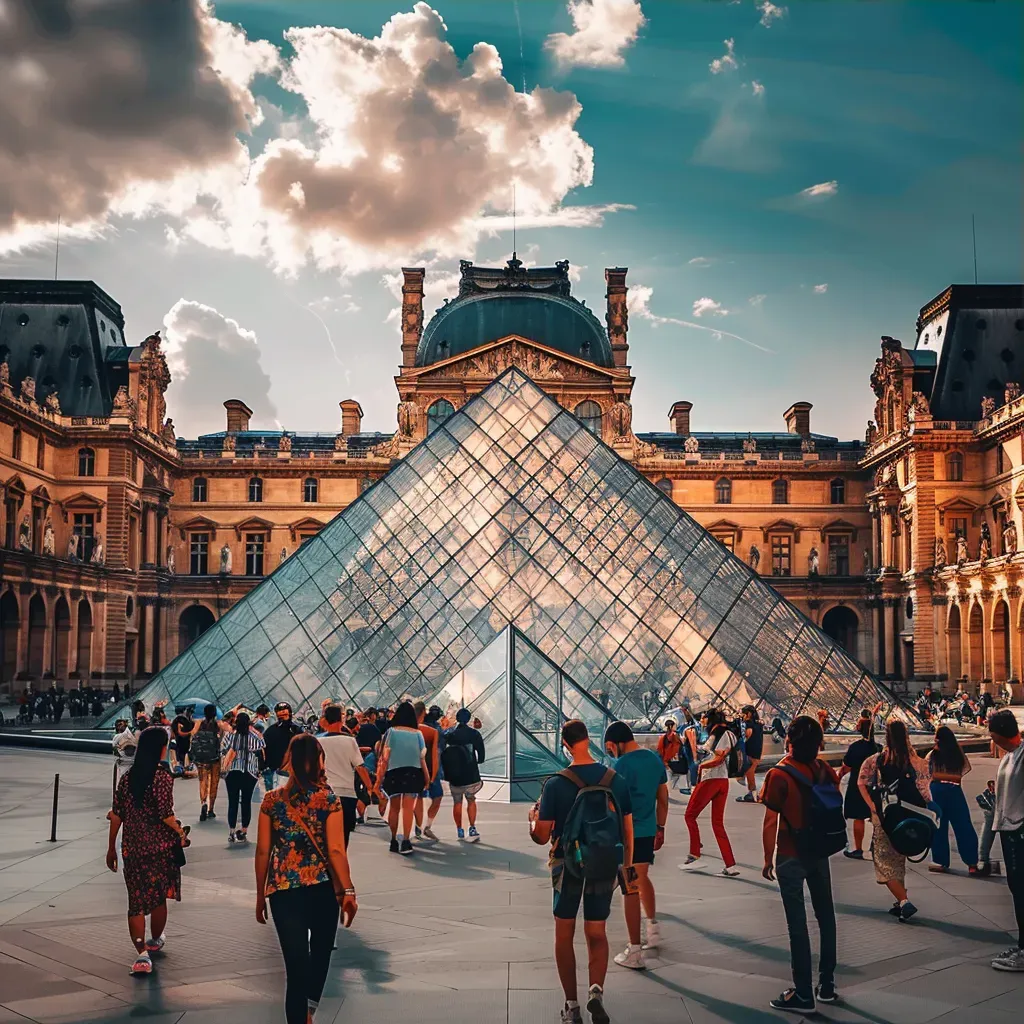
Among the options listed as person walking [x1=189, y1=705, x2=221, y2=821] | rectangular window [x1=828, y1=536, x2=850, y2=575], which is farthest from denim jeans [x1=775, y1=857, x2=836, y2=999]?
rectangular window [x1=828, y1=536, x2=850, y2=575]

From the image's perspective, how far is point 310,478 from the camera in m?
50.2

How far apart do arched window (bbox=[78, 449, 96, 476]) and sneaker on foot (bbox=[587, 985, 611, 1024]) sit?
41577mm

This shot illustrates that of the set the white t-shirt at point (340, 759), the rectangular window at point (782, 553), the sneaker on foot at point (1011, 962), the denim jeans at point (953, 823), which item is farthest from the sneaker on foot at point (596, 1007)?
the rectangular window at point (782, 553)

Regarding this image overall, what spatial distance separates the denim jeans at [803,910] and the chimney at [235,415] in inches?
2069

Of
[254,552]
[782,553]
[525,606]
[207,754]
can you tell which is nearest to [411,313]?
[254,552]

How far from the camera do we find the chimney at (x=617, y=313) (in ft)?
163

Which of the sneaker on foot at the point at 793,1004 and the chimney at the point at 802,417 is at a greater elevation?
the chimney at the point at 802,417

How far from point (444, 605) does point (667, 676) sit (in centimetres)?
344

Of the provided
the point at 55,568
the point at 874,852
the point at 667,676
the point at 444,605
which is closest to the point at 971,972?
the point at 874,852

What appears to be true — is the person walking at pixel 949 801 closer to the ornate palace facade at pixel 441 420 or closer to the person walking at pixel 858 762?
the person walking at pixel 858 762

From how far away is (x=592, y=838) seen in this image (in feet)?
15.1

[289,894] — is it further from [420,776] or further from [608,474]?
[608,474]

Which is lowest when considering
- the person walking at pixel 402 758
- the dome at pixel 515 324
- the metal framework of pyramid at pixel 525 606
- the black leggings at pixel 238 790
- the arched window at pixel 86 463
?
the black leggings at pixel 238 790

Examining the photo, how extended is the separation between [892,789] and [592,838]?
294 cm
